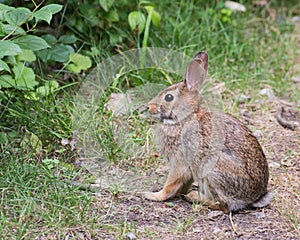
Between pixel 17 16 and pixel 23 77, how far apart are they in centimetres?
88

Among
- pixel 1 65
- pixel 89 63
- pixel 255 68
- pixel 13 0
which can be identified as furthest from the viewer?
pixel 255 68

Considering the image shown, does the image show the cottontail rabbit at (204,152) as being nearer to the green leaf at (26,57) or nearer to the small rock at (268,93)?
the green leaf at (26,57)

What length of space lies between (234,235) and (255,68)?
101 inches

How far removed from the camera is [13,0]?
16.3 feet

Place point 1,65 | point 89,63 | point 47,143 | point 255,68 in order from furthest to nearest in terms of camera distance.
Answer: point 255,68, point 89,63, point 47,143, point 1,65

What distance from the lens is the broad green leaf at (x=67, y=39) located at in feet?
17.3

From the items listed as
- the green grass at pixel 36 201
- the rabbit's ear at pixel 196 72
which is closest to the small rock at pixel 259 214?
the rabbit's ear at pixel 196 72

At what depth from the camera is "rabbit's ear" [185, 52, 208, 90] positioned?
162 inches

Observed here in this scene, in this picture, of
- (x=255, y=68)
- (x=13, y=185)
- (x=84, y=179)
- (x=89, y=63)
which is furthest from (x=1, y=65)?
(x=255, y=68)

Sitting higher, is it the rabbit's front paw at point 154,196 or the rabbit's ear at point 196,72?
the rabbit's ear at point 196,72

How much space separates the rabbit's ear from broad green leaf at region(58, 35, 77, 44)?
146cm

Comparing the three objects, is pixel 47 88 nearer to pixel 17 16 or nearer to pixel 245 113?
pixel 17 16

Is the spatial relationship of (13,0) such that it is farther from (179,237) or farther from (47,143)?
(179,237)

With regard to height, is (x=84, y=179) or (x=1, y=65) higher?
(x=1, y=65)
